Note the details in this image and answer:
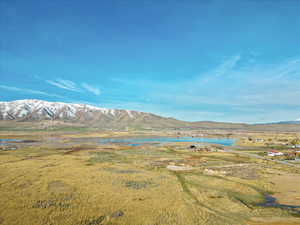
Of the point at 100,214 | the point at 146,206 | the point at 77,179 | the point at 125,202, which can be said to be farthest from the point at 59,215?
the point at 77,179

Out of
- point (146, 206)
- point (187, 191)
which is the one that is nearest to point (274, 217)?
point (187, 191)

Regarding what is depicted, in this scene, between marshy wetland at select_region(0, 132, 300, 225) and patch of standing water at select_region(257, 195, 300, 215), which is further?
patch of standing water at select_region(257, 195, 300, 215)

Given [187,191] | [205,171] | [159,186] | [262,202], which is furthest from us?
[205,171]

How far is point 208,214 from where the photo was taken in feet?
73.7

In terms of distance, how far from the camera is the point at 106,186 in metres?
32.1

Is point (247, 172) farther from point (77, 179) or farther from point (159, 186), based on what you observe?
point (77, 179)

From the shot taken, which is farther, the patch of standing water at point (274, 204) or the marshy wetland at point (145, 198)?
the patch of standing water at point (274, 204)

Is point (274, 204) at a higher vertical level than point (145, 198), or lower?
lower

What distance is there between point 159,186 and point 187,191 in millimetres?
4741

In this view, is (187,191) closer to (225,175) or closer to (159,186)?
(159,186)

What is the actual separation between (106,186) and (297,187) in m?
31.8

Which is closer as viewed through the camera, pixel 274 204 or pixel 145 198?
pixel 274 204

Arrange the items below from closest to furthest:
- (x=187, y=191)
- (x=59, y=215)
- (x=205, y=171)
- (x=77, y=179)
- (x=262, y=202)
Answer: (x=59, y=215) → (x=262, y=202) → (x=187, y=191) → (x=77, y=179) → (x=205, y=171)

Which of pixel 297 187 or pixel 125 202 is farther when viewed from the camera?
pixel 297 187
